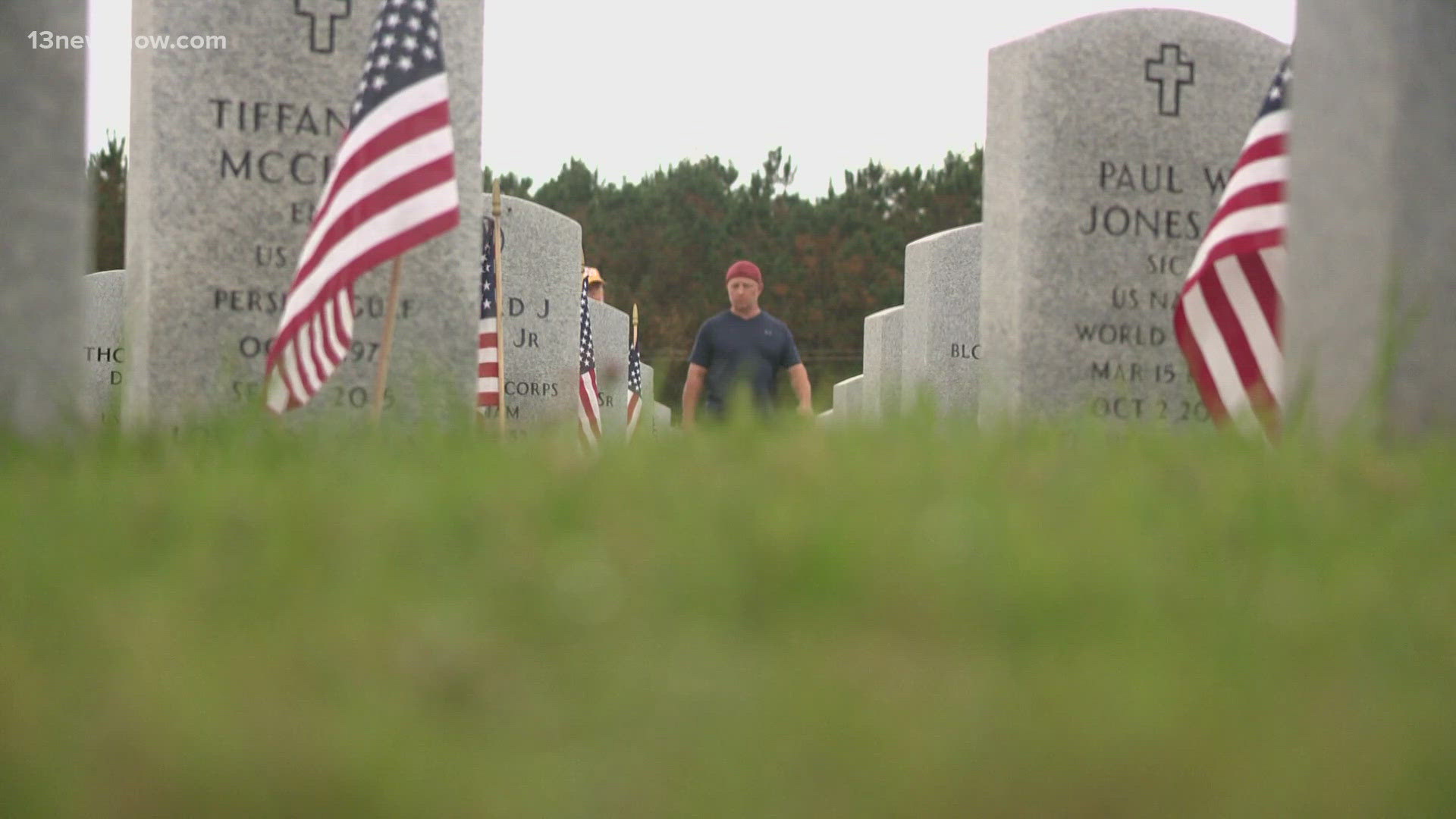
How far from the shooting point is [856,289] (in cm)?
4203

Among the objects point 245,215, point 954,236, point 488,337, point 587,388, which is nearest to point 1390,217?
point 245,215

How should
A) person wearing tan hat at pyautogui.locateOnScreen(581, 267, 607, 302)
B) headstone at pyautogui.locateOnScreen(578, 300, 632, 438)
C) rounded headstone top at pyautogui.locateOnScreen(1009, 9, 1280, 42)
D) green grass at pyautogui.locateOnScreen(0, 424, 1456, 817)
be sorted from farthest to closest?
person wearing tan hat at pyautogui.locateOnScreen(581, 267, 607, 302) < headstone at pyautogui.locateOnScreen(578, 300, 632, 438) < rounded headstone top at pyautogui.locateOnScreen(1009, 9, 1280, 42) < green grass at pyautogui.locateOnScreen(0, 424, 1456, 817)

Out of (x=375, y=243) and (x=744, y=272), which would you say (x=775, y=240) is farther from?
(x=375, y=243)

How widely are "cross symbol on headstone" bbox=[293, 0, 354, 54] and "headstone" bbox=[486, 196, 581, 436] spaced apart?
4934 mm

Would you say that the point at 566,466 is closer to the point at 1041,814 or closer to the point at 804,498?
the point at 804,498

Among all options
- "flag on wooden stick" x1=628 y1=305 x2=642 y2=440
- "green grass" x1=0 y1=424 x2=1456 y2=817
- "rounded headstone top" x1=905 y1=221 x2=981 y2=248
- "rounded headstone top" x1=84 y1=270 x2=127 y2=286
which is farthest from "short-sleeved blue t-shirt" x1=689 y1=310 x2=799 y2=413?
"rounded headstone top" x1=84 y1=270 x2=127 y2=286

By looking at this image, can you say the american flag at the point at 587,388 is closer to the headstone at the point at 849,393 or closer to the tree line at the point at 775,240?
the headstone at the point at 849,393

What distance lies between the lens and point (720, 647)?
1.59m

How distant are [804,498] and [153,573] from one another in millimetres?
915

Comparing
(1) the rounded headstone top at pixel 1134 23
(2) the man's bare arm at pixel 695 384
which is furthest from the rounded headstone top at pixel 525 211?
(1) the rounded headstone top at pixel 1134 23

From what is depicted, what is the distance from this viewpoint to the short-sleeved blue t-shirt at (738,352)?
8.34 m

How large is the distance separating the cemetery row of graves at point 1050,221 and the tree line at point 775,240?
99.3ft

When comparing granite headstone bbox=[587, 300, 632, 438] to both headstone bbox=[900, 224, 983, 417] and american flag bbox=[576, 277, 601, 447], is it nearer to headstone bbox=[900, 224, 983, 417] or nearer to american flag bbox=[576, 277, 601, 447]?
american flag bbox=[576, 277, 601, 447]

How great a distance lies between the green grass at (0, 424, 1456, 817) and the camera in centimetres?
129
